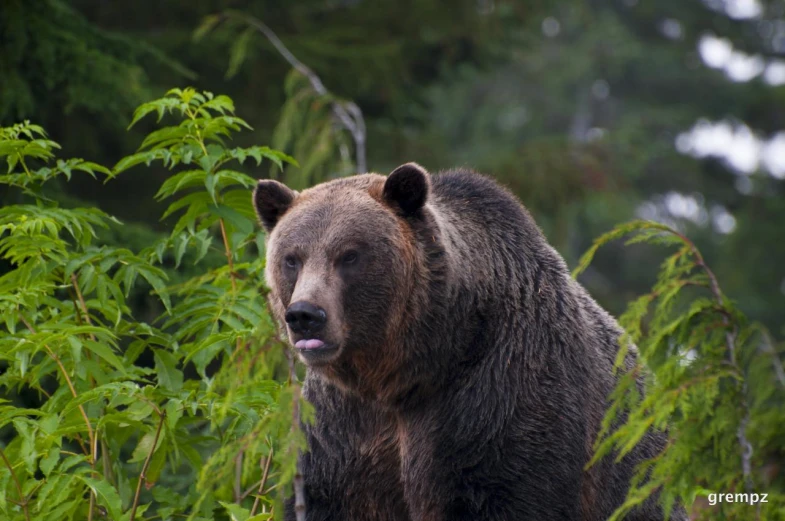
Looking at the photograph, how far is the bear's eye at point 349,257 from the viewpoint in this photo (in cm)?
478

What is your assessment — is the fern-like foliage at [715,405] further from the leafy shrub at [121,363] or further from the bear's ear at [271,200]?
the bear's ear at [271,200]

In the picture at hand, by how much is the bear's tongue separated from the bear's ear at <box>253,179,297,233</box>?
850 millimetres

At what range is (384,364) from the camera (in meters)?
4.86

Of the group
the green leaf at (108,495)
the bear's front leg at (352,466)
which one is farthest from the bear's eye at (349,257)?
the green leaf at (108,495)

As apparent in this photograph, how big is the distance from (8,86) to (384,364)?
4.88 metres

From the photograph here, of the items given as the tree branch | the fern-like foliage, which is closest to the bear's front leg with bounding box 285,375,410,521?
the fern-like foliage

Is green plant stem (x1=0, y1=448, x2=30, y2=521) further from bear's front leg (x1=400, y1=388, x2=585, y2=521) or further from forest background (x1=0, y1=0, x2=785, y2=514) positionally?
bear's front leg (x1=400, y1=388, x2=585, y2=521)

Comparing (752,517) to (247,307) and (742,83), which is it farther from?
(742,83)

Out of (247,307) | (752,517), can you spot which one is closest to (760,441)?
(752,517)

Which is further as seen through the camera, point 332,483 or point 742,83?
point 742,83

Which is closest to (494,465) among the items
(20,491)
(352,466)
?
(352,466)

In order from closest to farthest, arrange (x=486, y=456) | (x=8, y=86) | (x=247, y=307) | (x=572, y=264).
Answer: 1. (x=486, y=456)
2. (x=247, y=307)
3. (x=8, y=86)
4. (x=572, y=264)

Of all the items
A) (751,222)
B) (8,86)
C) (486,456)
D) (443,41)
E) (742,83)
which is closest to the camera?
(486,456)

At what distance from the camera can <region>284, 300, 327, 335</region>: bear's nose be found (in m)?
4.44
